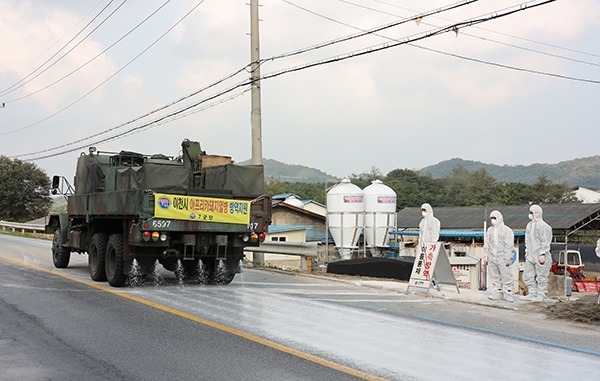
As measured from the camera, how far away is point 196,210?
1284 centimetres

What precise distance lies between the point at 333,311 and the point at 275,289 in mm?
3369

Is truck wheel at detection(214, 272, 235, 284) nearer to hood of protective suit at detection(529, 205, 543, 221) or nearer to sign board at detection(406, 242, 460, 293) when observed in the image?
sign board at detection(406, 242, 460, 293)

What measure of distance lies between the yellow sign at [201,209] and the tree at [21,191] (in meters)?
61.6

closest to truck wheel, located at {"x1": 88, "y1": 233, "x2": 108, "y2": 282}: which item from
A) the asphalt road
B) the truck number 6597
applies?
the asphalt road

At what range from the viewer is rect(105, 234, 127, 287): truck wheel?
1295 cm

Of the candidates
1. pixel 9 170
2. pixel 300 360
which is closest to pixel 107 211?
pixel 300 360

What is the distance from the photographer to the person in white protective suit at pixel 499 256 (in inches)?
486

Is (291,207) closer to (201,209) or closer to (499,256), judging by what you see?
(201,209)

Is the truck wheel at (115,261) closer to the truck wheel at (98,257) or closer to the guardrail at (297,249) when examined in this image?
the truck wheel at (98,257)

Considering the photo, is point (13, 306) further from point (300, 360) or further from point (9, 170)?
point (9, 170)

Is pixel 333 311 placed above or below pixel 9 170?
below

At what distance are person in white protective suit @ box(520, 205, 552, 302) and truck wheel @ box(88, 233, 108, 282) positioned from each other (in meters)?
9.07

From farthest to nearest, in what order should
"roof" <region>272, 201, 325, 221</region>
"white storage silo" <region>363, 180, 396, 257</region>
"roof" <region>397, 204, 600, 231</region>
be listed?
"roof" <region>272, 201, 325, 221</region>
"white storage silo" <region>363, 180, 396, 257</region>
"roof" <region>397, 204, 600, 231</region>

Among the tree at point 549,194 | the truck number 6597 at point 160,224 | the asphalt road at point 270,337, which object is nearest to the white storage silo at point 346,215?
the asphalt road at point 270,337
